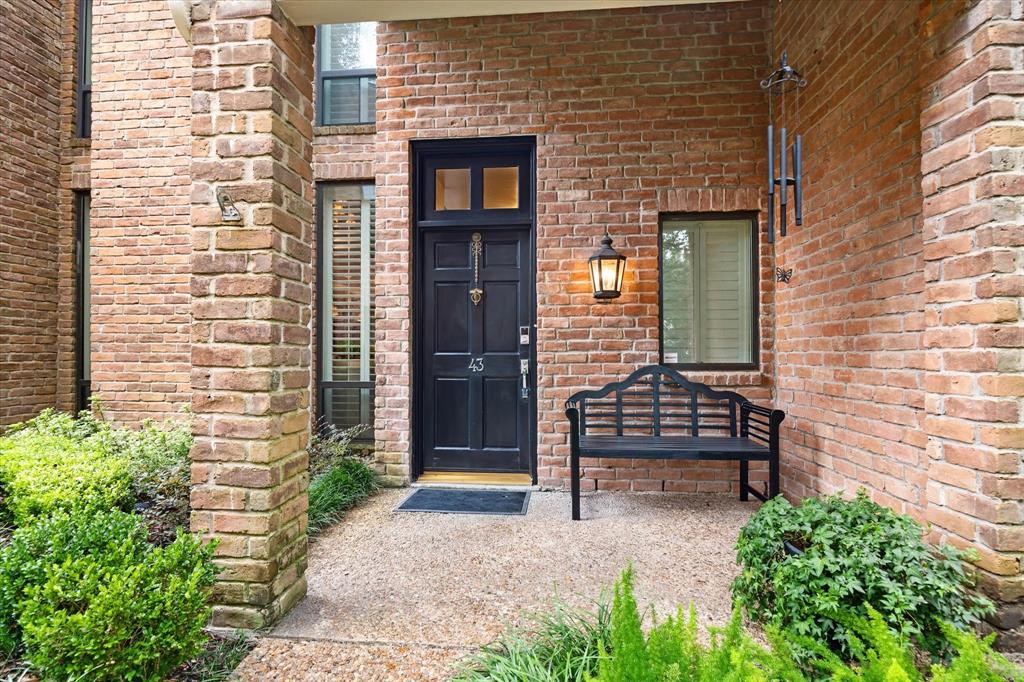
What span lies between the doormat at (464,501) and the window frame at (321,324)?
0.95 metres

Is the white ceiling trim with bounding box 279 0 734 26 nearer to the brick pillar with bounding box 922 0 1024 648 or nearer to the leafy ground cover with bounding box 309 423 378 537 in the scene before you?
the brick pillar with bounding box 922 0 1024 648

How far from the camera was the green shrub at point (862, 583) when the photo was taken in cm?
170

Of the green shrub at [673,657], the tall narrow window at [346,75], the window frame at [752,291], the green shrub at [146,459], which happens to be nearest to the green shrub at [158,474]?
the green shrub at [146,459]

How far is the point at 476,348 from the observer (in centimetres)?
422

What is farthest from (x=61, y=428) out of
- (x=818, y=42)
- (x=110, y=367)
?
(x=818, y=42)

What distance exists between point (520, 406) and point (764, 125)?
116 inches

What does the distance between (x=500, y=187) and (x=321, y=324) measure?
1.99 m

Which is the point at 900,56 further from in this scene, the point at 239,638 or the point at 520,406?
the point at 239,638

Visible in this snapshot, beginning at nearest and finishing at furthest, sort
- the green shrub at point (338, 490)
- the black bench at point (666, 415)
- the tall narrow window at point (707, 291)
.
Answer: the green shrub at point (338, 490), the black bench at point (666, 415), the tall narrow window at point (707, 291)

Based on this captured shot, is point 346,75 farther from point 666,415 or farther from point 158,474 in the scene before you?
point 666,415

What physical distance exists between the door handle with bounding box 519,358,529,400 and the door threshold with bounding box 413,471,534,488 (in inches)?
26.8

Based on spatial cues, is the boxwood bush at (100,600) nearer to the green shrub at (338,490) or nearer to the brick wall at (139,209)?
the green shrub at (338,490)

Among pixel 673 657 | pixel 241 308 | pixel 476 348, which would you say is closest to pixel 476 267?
pixel 476 348

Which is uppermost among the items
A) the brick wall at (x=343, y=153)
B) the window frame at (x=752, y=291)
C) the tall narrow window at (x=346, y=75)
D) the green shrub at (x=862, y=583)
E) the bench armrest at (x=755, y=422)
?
the tall narrow window at (x=346, y=75)
